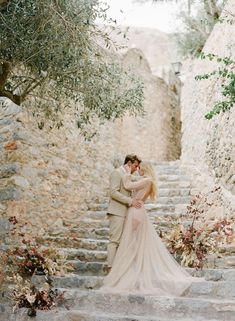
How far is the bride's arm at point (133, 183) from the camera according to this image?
623cm

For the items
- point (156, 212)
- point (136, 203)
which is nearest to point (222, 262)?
point (136, 203)

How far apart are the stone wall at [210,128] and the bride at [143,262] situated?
2.13m

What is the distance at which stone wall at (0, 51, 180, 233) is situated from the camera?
24.5ft

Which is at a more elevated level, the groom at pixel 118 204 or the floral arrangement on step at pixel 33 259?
the groom at pixel 118 204

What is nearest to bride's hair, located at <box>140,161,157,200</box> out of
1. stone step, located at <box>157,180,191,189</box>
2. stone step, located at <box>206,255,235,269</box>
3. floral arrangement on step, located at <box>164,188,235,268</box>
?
floral arrangement on step, located at <box>164,188,235,268</box>

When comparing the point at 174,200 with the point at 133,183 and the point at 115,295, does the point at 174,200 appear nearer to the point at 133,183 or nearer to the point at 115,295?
the point at 133,183

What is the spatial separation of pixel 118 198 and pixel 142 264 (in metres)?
0.91

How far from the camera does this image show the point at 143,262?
6047 mm

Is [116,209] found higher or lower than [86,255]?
higher

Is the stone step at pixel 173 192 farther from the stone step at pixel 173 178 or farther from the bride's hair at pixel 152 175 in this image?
the bride's hair at pixel 152 175

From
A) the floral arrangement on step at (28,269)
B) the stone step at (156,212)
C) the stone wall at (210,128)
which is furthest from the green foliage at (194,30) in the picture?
the floral arrangement on step at (28,269)

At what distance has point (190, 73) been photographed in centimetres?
1375

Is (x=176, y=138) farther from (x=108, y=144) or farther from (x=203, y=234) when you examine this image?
(x=203, y=234)

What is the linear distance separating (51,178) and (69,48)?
9.71 ft
